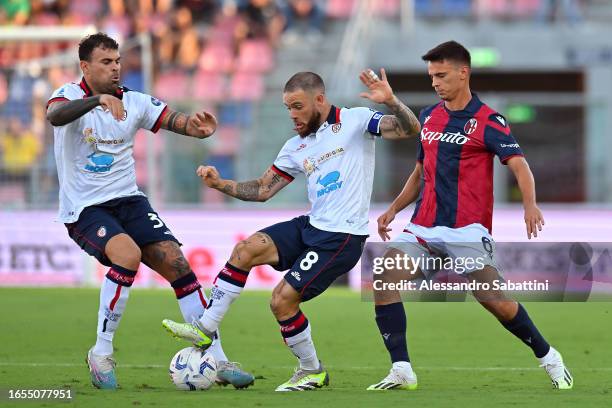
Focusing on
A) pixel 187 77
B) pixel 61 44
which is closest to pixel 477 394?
pixel 61 44

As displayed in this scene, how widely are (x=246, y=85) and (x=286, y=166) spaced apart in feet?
48.6

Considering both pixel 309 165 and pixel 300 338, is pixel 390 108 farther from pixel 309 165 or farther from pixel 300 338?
pixel 300 338

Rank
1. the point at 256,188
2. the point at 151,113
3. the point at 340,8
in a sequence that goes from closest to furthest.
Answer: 1. the point at 256,188
2. the point at 151,113
3. the point at 340,8

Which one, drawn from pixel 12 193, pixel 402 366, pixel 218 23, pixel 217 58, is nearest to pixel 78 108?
pixel 402 366

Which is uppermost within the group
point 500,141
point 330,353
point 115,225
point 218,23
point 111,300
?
point 218,23

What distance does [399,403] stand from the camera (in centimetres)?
679

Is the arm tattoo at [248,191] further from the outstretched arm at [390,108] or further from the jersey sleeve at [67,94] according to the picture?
the jersey sleeve at [67,94]

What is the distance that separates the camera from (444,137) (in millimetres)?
7703

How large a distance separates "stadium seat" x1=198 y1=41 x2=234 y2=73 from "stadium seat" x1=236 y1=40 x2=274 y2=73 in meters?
0.18

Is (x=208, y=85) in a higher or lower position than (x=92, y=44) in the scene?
lower

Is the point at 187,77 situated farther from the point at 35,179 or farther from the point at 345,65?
the point at 35,179

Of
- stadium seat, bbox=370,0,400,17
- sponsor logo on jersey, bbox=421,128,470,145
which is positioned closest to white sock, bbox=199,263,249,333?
sponsor logo on jersey, bbox=421,128,470,145

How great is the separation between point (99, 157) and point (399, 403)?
8.81 feet

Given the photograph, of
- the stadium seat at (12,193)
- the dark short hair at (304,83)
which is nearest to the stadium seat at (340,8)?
the stadium seat at (12,193)
